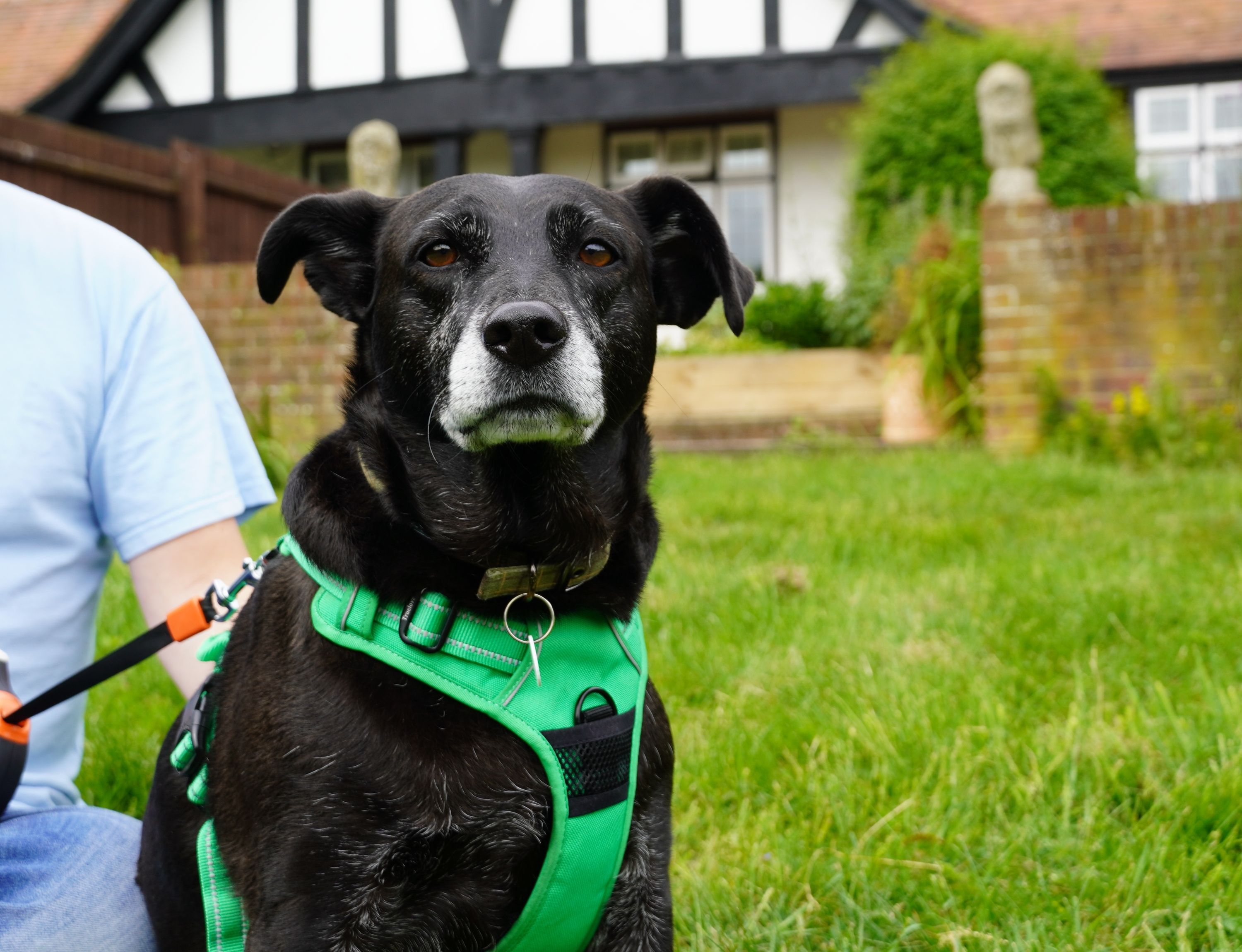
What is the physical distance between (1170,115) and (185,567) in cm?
1621

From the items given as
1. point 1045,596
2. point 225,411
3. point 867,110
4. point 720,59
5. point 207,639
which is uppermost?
point 720,59

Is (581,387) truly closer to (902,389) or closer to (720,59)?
(902,389)

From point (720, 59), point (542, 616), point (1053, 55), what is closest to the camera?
point (542, 616)

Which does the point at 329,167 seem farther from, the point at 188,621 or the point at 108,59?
the point at 188,621

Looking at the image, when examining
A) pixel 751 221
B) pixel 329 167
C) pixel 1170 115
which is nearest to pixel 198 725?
pixel 751 221

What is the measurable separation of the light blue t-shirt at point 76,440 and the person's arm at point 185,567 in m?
0.03

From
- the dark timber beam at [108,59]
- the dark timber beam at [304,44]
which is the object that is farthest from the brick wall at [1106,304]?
the dark timber beam at [108,59]

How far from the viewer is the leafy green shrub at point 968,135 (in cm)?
1030

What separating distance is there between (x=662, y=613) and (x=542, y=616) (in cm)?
210

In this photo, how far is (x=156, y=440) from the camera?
6.68 feet

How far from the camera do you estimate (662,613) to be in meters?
3.76

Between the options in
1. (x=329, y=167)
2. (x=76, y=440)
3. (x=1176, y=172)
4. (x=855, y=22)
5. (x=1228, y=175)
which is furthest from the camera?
(x=329, y=167)

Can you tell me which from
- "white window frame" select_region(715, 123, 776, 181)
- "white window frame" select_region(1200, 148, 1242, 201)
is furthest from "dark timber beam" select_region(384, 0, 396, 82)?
"white window frame" select_region(1200, 148, 1242, 201)

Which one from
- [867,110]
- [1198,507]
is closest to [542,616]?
[1198,507]
